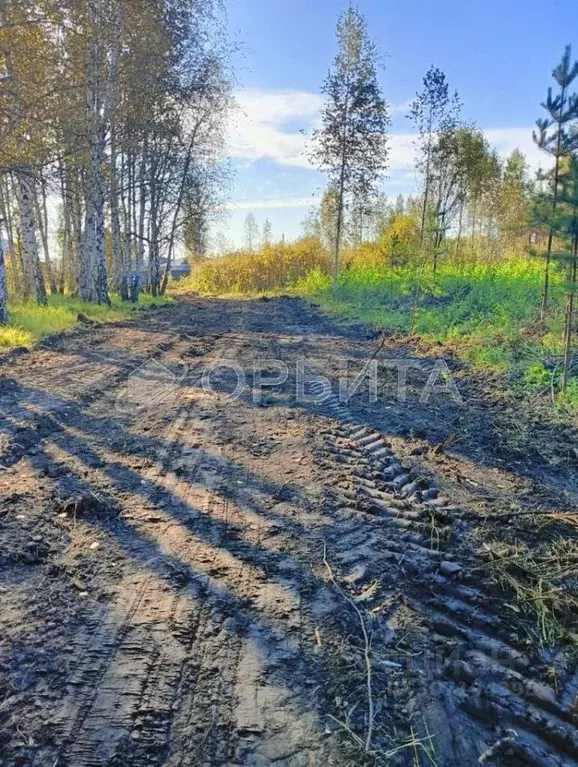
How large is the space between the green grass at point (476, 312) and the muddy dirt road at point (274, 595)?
8.91 feet

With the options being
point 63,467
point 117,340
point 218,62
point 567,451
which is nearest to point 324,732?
point 63,467

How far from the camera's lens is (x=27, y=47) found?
1050 cm

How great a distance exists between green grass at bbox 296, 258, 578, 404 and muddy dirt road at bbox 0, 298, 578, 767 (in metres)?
2.72

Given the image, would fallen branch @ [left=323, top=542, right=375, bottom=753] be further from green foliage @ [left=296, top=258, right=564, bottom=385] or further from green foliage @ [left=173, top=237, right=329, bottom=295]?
green foliage @ [left=173, top=237, right=329, bottom=295]

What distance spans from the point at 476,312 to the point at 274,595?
1042 cm

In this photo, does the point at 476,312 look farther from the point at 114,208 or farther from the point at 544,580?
the point at 114,208

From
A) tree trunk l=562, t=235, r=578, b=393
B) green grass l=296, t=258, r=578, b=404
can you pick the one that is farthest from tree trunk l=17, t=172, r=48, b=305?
tree trunk l=562, t=235, r=578, b=393

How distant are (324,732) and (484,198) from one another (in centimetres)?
3748

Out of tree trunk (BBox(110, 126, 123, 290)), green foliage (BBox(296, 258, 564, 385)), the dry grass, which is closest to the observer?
the dry grass

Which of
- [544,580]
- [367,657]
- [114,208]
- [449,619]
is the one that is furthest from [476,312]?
[114,208]

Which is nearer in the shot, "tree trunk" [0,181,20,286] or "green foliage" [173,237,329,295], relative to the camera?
"tree trunk" [0,181,20,286]

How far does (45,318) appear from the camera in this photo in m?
10.9

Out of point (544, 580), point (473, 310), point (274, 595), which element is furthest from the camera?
point (473, 310)

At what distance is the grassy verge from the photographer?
28.5 ft
